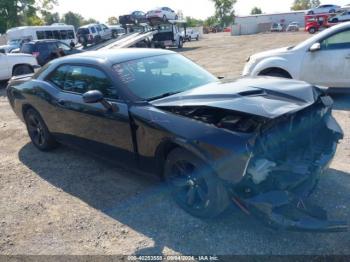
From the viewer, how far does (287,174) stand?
2.88 m

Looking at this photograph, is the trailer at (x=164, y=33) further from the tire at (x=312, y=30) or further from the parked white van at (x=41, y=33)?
the tire at (x=312, y=30)

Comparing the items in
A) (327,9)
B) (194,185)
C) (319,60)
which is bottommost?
(327,9)

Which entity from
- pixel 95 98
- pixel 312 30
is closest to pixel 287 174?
pixel 95 98

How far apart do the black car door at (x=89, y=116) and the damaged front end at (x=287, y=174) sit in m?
1.46

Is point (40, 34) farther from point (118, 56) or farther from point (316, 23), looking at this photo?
point (316, 23)

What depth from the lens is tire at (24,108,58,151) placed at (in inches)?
206

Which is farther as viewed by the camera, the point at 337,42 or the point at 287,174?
the point at 337,42

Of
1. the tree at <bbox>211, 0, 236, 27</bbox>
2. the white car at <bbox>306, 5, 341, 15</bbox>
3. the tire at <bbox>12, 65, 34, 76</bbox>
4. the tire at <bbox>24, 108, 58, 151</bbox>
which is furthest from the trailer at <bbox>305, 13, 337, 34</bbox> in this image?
the tree at <bbox>211, 0, 236, 27</bbox>

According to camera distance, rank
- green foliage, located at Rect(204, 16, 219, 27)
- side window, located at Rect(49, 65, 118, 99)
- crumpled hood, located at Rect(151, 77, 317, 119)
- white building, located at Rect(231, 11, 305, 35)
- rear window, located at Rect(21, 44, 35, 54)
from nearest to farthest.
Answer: crumpled hood, located at Rect(151, 77, 317, 119) → side window, located at Rect(49, 65, 118, 99) → rear window, located at Rect(21, 44, 35, 54) → white building, located at Rect(231, 11, 305, 35) → green foliage, located at Rect(204, 16, 219, 27)

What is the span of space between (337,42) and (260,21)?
209 ft

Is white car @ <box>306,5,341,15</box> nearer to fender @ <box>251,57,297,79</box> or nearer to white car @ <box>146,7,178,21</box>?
white car @ <box>146,7,178,21</box>

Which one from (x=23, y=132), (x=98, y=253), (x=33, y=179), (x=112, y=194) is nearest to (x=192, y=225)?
(x=98, y=253)

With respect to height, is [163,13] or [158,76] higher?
[163,13]

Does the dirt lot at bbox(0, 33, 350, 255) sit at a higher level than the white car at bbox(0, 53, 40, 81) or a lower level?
lower
